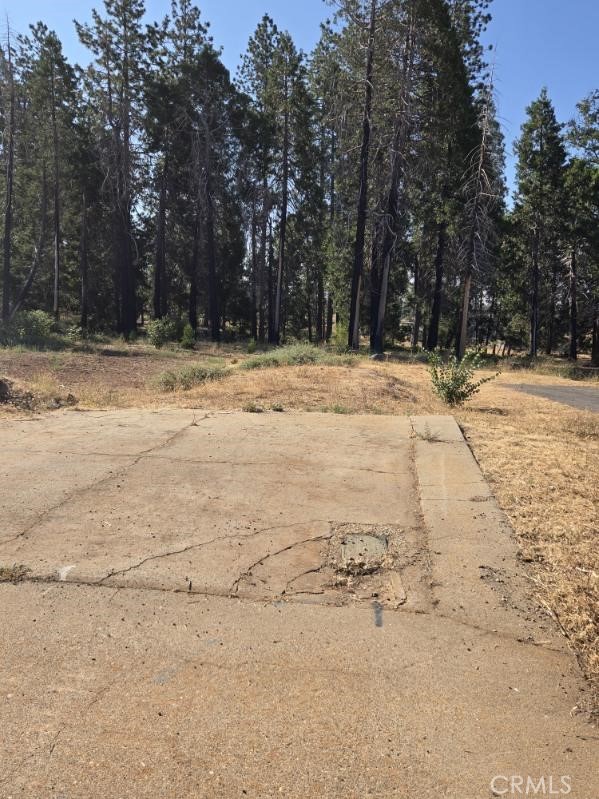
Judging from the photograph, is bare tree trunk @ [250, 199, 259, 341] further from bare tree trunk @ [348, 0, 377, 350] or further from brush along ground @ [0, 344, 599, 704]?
brush along ground @ [0, 344, 599, 704]

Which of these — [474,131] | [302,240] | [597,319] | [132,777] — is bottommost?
[132,777]

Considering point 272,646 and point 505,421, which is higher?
point 505,421

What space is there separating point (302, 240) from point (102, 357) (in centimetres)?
2402

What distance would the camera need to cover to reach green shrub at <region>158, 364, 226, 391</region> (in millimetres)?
12367

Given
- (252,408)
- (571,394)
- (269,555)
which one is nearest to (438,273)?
(571,394)

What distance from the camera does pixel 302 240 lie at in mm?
40031

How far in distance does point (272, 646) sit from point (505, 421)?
7351 millimetres

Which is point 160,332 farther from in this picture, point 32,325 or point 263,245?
point 263,245

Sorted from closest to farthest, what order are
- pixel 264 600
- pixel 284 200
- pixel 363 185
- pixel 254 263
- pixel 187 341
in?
pixel 264 600 < pixel 187 341 < pixel 363 185 < pixel 284 200 < pixel 254 263

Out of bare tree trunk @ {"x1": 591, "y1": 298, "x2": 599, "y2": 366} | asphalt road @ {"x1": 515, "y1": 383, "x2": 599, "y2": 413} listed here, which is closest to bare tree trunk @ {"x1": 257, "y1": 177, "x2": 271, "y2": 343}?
bare tree trunk @ {"x1": 591, "y1": 298, "x2": 599, "y2": 366}

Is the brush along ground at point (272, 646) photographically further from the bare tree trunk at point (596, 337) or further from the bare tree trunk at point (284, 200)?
the bare tree trunk at point (596, 337)

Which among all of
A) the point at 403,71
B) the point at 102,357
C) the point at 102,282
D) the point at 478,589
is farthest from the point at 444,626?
the point at 102,282

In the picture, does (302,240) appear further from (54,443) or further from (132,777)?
(132,777)

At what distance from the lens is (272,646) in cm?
263
